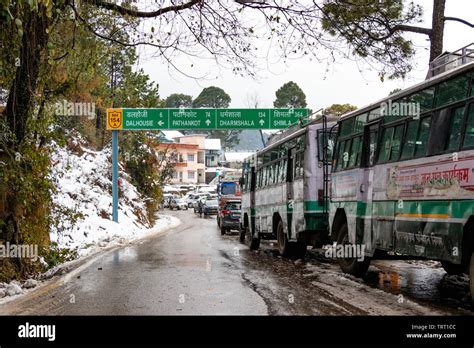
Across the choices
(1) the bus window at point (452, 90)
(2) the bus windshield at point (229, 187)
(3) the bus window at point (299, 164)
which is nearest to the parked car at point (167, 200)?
(2) the bus windshield at point (229, 187)

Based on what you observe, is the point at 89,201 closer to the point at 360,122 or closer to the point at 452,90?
the point at 360,122

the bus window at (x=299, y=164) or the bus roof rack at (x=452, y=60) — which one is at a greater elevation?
the bus roof rack at (x=452, y=60)

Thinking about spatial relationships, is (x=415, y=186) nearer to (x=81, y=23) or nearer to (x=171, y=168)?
(x=81, y=23)

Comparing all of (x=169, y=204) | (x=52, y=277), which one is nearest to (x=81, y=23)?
(x=52, y=277)

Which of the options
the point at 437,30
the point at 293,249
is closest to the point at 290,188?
the point at 293,249

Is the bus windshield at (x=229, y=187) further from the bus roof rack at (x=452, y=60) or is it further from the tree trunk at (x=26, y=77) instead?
the bus roof rack at (x=452, y=60)

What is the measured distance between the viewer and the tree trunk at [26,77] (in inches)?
453

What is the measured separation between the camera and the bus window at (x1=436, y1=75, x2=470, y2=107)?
7.93 metres

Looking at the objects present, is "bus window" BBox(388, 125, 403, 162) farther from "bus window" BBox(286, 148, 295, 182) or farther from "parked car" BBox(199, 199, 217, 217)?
"parked car" BBox(199, 199, 217, 217)

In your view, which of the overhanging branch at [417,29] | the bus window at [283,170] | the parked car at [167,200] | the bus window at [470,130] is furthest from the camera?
the parked car at [167,200]

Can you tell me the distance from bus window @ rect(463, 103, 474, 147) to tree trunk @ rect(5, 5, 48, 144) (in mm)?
7993

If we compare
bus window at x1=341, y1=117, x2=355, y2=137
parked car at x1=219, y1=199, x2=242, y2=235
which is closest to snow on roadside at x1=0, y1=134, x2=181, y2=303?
parked car at x1=219, y1=199, x2=242, y2=235

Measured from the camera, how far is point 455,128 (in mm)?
8070

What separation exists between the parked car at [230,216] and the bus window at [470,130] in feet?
68.7
